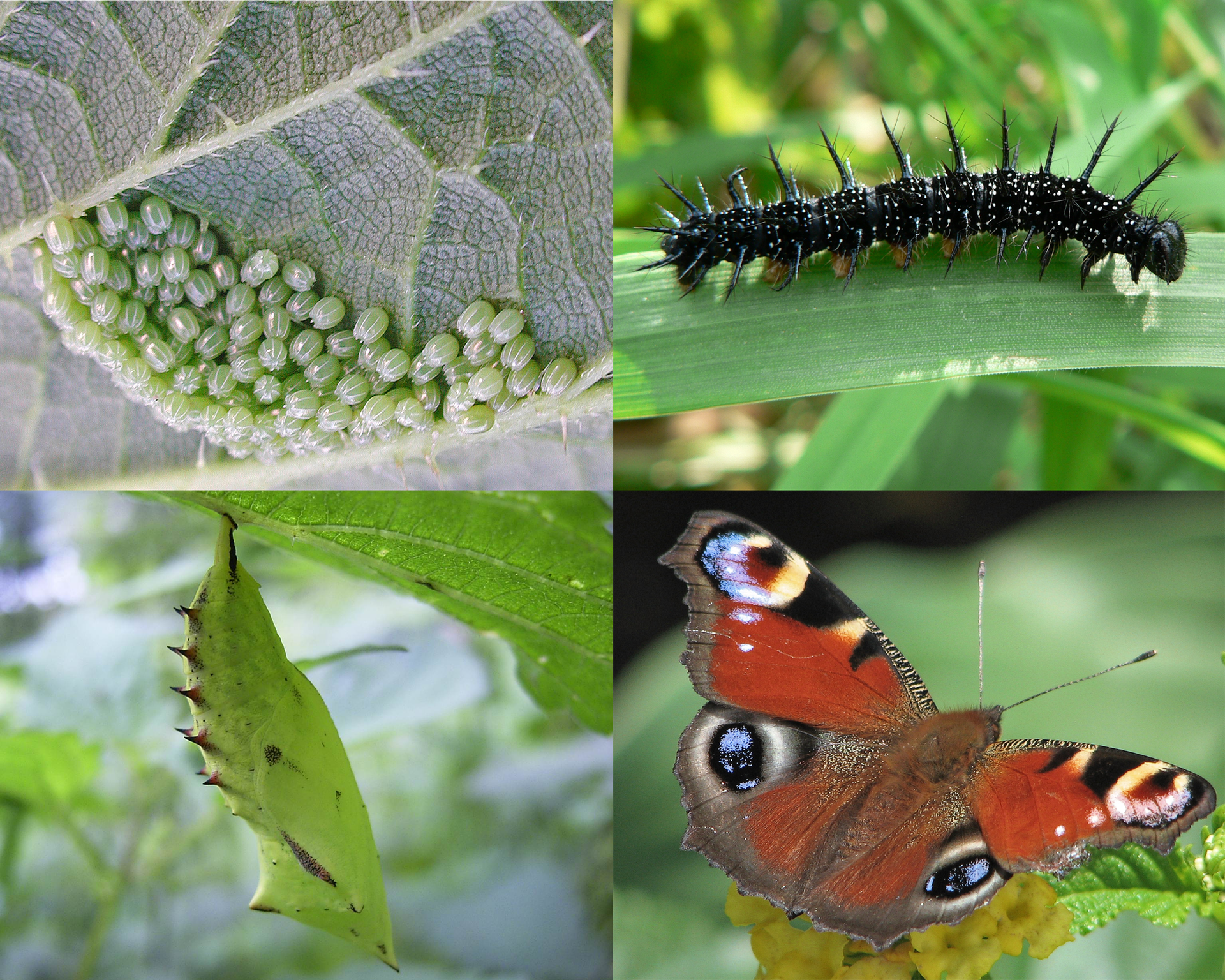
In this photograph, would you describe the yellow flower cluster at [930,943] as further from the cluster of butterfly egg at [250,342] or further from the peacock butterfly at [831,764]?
the cluster of butterfly egg at [250,342]

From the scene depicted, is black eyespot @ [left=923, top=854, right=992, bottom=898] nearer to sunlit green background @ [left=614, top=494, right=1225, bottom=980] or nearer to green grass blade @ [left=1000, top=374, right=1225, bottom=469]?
sunlit green background @ [left=614, top=494, right=1225, bottom=980]

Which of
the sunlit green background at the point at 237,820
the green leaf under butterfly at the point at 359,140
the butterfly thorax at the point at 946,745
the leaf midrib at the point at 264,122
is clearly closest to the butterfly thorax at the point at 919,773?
the butterfly thorax at the point at 946,745

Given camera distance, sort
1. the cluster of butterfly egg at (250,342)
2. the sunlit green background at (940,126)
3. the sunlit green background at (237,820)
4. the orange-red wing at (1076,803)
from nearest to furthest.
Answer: the orange-red wing at (1076,803)
the cluster of butterfly egg at (250,342)
the sunlit green background at (237,820)
the sunlit green background at (940,126)

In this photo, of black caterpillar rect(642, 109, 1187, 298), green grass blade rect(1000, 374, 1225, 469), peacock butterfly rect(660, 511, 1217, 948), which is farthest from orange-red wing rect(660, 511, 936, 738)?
green grass blade rect(1000, 374, 1225, 469)

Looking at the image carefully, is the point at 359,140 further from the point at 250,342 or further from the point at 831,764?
A: the point at 831,764

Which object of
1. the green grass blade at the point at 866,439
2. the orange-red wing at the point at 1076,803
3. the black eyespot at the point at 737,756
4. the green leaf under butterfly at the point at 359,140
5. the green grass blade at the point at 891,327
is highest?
the green leaf under butterfly at the point at 359,140

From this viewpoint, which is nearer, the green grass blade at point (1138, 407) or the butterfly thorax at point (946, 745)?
the butterfly thorax at point (946, 745)
